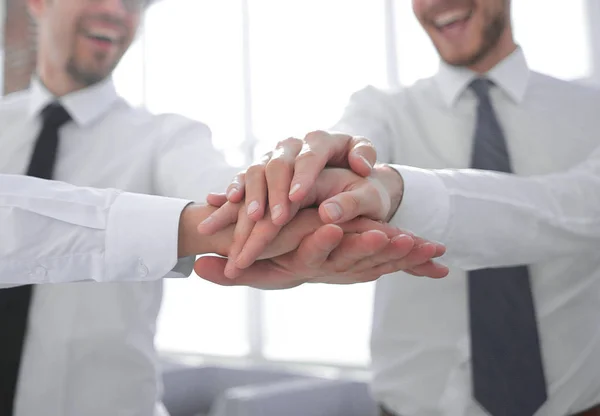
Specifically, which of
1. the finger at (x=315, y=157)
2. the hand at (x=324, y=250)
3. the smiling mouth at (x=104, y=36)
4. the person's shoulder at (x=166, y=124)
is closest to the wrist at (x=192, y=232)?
the hand at (x=324, y=250)

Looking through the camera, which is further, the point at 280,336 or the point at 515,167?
the point at 280,336

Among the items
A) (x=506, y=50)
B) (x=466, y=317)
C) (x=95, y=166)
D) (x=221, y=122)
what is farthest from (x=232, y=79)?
(x=466, y=317)

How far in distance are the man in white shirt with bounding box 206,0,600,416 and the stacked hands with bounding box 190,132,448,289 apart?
0.24 m

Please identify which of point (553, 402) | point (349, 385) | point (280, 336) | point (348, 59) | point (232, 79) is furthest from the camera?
point (349, 385)

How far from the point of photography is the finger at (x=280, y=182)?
0.41 m

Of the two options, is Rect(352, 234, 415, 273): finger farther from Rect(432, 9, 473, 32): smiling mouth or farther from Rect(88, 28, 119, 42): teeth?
Rect(88, 28, 119, 42): teeth

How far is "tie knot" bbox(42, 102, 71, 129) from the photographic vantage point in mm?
731

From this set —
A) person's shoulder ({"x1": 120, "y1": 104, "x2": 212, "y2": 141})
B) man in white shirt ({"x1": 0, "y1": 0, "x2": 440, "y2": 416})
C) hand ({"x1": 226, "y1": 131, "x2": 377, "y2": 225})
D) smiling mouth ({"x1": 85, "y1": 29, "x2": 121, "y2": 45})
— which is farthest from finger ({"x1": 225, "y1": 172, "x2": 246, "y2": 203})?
smiling mouth ({"x1": 85, "y1": 29, "x2": 121, "y2": 45})

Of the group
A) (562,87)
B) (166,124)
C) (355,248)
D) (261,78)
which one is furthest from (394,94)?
(261,78)

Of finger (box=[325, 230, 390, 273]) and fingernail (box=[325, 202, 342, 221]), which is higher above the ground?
fingernail (box=[325, 202, 342, 221])

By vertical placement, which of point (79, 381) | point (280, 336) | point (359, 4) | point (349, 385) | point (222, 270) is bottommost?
point (349, 385)

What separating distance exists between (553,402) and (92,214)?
0.57 m

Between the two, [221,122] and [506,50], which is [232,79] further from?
[506,50]

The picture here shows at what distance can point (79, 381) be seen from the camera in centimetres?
68
